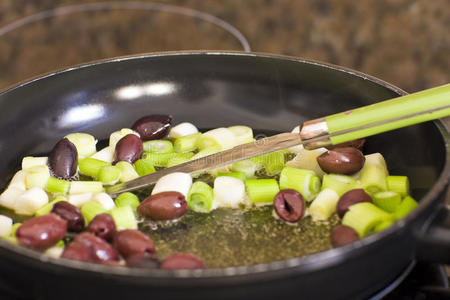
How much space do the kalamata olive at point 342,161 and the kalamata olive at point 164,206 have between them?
24 centimetres

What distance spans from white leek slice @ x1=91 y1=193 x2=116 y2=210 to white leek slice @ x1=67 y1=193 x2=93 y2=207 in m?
0.01

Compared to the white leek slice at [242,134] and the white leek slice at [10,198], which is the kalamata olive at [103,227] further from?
the white leek slice at [242,134]

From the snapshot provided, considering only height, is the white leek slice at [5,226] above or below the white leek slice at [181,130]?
below

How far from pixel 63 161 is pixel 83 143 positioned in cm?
10

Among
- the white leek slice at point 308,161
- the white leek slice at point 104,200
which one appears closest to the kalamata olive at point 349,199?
the white leek slice at point 308,161

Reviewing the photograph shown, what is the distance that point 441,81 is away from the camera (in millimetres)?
2180

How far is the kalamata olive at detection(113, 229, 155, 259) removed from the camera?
28.5 inches

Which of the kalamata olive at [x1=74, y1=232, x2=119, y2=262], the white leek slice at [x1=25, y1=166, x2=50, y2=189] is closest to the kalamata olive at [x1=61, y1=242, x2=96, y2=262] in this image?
the kalamata olive at [x1=74, y1=232, x2=119, y2=262]

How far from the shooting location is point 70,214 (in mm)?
786

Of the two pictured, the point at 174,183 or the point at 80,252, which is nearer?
the point at 80,252

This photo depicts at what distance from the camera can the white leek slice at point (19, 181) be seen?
3.01 ft

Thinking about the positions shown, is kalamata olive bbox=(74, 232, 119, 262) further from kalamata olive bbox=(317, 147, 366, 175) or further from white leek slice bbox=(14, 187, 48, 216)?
kalamata olive bbox=(317, 147, 366, 175)

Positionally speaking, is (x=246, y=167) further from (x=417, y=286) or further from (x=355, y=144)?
(x=417, y=286)

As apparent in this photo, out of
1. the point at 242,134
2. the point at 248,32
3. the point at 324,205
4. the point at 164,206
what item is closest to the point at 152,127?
the point at 242,134
